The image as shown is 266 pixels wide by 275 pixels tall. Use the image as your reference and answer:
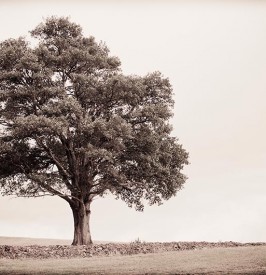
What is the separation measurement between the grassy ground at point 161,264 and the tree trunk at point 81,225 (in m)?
10.4

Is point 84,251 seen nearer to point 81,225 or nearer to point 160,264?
point 81,225

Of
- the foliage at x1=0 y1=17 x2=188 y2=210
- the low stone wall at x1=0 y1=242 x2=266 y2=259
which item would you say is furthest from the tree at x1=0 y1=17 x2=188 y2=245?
the low stone wall at x1=0 y1=242 x2=266 y2=259

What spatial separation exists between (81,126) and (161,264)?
13.6m

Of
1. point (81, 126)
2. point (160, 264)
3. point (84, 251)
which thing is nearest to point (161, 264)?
point (160, 264)

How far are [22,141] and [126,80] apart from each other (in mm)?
9035

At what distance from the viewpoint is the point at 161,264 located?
2162 cm

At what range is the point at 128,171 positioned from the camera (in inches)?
1438

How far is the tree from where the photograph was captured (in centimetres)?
3397

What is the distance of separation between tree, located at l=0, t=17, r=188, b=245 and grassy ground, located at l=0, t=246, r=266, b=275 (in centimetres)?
996

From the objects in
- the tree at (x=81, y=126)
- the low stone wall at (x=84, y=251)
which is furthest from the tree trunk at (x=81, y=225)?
the low stone wall at (x=84, y=251)

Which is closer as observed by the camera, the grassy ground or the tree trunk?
the grassy ground

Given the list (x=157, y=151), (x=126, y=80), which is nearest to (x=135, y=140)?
(x=157, y=151)

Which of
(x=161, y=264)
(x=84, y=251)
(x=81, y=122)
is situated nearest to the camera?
(x=161, y=264)

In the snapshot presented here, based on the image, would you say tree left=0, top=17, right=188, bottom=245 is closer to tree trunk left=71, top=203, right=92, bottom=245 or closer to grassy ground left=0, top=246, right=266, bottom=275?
tree trunk left=71, top=203, right=92, bottom=245
